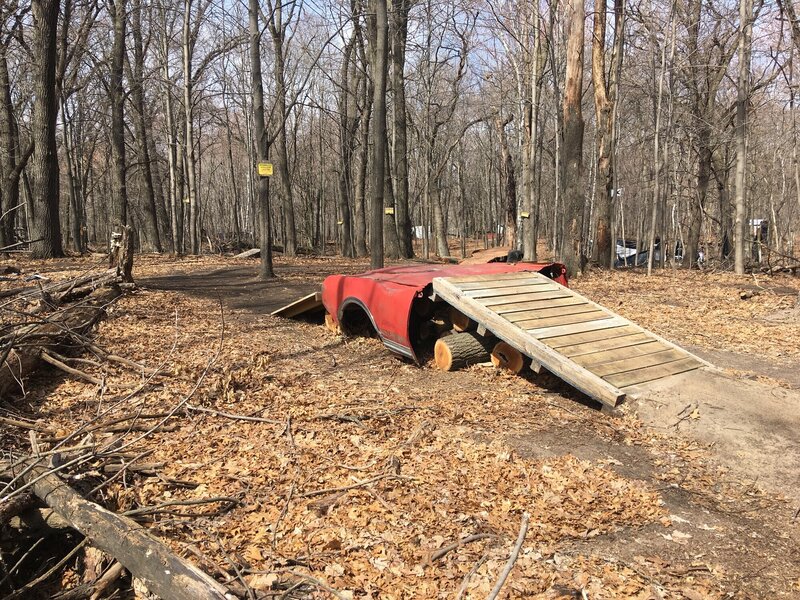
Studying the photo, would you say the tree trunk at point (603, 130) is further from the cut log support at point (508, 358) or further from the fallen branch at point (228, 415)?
the fallen branch at point (228, 415)

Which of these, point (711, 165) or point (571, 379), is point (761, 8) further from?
point (571, 379)

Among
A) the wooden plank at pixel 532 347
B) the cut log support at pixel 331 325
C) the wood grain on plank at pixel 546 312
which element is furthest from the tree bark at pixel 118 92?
the wood grain on plank at pixel 546 312

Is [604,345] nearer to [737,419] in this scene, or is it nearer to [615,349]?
[615,349]

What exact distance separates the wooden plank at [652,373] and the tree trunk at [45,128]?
14.1m

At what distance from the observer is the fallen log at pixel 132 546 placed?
2602 millimetres

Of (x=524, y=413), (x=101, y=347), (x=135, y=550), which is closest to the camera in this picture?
(x=135, y=550)

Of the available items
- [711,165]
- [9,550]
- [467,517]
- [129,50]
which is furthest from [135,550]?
[129,50]

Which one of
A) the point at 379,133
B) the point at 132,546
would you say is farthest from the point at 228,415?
the point at 379,133

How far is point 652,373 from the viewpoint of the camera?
5.43m

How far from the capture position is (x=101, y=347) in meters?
6.54

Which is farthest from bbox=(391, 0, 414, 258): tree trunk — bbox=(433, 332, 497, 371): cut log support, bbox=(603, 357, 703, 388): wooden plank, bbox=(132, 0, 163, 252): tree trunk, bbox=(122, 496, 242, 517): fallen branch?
bbox=(122, 496, 242, 517): fallen branch

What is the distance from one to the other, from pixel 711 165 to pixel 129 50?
2321cm

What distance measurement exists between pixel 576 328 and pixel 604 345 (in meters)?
0.37

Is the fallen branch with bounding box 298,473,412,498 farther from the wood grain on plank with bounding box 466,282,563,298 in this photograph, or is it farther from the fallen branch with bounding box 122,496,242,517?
the wood grain on plank with bounding box 466,282,563,298
